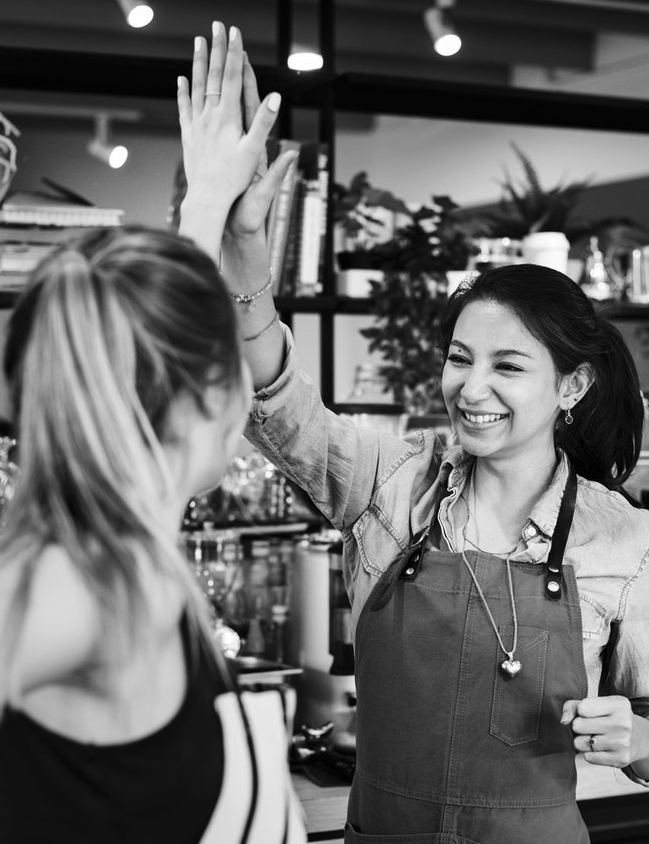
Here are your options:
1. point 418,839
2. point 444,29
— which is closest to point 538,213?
point 444,29

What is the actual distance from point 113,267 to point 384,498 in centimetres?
91

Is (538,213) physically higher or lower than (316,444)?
higher

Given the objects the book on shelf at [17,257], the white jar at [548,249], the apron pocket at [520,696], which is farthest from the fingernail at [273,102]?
the white jar at [548,249]

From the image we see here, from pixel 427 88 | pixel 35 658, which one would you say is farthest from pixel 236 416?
pixel 427 88

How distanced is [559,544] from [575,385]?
26 cm

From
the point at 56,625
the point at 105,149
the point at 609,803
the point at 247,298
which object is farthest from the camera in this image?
the point at 105,149

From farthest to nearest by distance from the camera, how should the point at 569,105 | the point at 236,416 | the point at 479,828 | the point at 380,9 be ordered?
1. the point at 380,9
2. the point at 569,105
3. the point at 479,828
4. the point at 236,416

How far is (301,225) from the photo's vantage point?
310cm

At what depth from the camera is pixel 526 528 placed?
1783 millimetres

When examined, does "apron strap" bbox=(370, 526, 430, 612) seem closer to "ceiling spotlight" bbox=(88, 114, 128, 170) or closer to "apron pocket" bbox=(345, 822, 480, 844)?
"apron pocket" bbox=(345, 822, 480, 844)

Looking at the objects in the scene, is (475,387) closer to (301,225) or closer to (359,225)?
(301,225)

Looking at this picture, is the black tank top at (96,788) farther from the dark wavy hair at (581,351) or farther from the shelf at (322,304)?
the shelf at (322,304)

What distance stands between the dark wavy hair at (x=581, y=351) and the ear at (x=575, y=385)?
0.04ft

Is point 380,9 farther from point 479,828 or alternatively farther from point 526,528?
point 479,828
